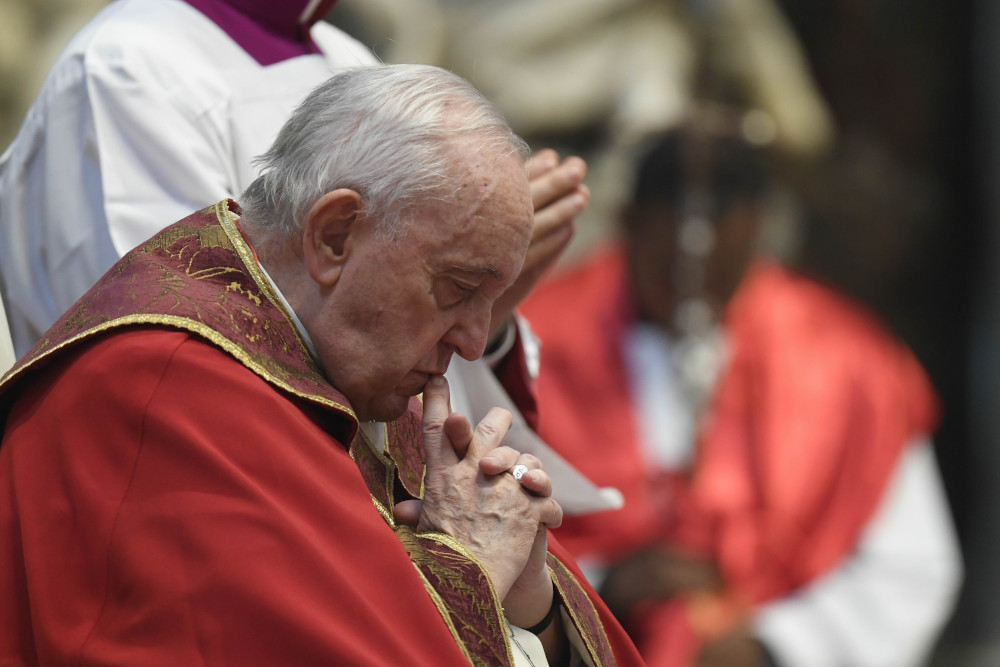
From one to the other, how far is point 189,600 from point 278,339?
1.53 feet

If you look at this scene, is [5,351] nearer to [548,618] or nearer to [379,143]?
[379,143]

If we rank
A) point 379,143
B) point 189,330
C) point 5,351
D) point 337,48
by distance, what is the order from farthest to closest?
point 337,48 < point 5,351 < point 379,143 < point 189,330

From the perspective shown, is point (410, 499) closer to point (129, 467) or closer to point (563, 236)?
point (129, 467)

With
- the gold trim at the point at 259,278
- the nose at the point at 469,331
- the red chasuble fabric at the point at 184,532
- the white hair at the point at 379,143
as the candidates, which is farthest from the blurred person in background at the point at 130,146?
the red chasuble fabric at the point at 184,532

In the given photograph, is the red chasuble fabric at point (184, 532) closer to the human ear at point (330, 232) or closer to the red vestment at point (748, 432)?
the human ear at point (330, 232)

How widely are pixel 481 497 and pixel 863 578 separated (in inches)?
189

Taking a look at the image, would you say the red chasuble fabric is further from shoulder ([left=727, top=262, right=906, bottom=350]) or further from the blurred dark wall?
the blurred dark wall

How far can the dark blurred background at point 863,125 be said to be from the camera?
6.72 metres

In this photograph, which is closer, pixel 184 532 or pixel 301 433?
pixel 184 532

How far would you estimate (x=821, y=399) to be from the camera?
666 cm

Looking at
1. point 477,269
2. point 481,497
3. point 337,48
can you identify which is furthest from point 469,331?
point 337,48

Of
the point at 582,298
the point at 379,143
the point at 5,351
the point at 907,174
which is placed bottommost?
the point at 582,298

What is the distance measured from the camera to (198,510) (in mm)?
1793

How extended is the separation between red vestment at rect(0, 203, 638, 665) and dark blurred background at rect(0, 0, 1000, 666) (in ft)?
15.4
